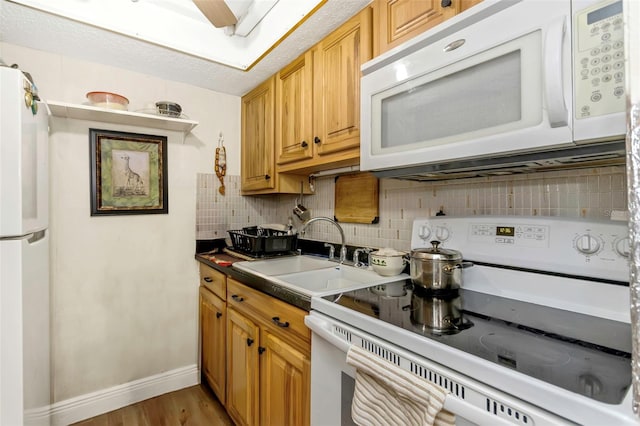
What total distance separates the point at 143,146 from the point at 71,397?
5.17 feet

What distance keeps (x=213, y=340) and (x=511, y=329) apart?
5.74ft

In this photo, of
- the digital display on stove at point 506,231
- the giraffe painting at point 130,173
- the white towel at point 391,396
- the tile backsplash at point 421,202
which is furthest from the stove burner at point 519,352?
the giraffe painting at point 130,173

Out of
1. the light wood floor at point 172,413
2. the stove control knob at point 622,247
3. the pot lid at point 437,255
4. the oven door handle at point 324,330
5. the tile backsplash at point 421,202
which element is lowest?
the light wood floor at point 172,413

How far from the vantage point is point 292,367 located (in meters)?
1.21

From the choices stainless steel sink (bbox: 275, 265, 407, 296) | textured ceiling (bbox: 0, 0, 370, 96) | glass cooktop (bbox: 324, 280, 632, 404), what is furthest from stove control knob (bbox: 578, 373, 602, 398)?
textured ceiling (bbox: 0, 0, 370, 96)

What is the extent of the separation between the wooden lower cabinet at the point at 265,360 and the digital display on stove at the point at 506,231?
762 mm

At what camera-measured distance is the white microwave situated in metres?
0.67

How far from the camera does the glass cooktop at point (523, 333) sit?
0.57m

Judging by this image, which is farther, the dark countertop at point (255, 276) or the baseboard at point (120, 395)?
the baseboard at point (120, 395)

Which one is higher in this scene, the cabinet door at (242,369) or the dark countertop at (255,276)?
the dark countertop at (255,276)

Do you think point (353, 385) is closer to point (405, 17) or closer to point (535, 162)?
point (535, 162)

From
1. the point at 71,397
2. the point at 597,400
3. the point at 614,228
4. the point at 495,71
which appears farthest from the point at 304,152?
the point at 71,397

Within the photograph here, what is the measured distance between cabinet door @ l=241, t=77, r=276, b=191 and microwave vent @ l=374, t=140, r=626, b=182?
3.38 feet

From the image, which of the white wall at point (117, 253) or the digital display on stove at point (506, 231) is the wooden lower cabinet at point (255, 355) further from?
the digital display on stove at point (506, 231)
